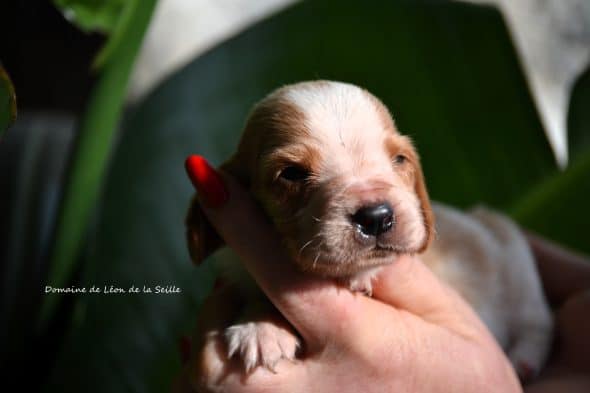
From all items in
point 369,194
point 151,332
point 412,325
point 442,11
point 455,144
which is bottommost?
point 151,332

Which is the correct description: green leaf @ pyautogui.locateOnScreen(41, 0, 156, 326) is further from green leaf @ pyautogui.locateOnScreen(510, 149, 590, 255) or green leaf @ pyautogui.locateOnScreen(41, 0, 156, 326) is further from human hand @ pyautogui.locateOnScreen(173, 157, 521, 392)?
green leaf @ pyautogui.locateOnScreen(510, 149, 590, 255)

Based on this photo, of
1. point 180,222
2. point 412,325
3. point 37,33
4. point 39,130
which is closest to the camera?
point 412,325

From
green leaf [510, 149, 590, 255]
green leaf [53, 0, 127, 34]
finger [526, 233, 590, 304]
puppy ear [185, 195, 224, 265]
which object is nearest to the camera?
puppy ear [185, 195, 224, 265]

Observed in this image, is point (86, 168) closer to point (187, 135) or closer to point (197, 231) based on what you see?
point (187, 135)

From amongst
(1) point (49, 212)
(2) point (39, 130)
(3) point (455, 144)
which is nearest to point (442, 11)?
(3) point (455, 144)

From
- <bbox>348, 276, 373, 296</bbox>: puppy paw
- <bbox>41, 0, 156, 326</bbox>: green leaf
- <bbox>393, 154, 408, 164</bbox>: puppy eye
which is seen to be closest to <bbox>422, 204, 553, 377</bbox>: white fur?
<bbox>348, 276, 373, 296</bbox>: puppy paw

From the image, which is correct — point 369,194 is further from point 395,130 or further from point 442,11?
point 442,11

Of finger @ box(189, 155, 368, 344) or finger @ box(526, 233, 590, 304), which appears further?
finger @ box(526, 233, 590, 304)
